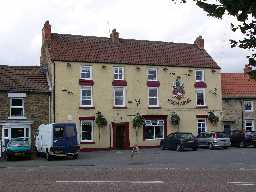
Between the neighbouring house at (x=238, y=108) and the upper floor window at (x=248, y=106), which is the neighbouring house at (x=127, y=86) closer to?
the neighbouring house at (x=238, y=108)

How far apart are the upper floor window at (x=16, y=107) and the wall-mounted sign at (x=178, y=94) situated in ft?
46.3

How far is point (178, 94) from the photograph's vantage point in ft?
154

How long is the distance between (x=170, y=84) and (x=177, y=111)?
8.83 ft

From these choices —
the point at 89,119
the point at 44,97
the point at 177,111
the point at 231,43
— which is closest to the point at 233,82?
the point at 177,111

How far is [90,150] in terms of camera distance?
4272 cm

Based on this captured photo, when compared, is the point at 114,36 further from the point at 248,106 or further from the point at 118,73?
the point at 248,106

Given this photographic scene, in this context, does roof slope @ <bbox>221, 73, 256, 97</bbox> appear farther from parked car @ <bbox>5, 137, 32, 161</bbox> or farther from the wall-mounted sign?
parked car @ <bbox>5, 137, 32, 161</bbox>

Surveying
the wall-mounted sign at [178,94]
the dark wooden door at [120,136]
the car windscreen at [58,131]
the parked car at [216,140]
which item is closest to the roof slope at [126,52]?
the wall-mounted sign at [178,94]

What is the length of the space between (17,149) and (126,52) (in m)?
17.0

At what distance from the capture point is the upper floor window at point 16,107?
41000 mm

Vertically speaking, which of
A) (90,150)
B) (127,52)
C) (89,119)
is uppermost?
(127,52)

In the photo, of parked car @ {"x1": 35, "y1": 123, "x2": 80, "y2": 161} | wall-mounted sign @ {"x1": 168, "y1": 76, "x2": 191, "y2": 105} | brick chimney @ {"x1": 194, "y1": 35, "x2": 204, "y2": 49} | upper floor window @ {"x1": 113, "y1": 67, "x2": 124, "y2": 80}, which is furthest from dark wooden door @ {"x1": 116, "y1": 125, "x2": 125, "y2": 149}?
brick chimney @ {"x1": 194, "y1": 35, "x2": 204, "y2": 49}

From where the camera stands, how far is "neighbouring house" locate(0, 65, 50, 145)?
40.4 metres

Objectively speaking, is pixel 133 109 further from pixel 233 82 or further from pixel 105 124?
pixel 233 82
